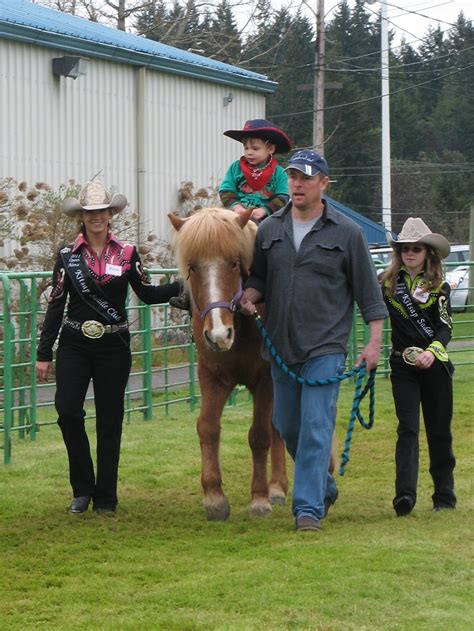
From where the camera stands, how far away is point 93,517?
278 inches

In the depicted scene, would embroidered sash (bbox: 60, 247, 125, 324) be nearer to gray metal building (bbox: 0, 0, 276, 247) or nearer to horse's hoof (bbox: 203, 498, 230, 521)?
horse's hoof (bbox: 203, 498, 230, 521)

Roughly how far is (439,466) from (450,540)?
43.0 inches

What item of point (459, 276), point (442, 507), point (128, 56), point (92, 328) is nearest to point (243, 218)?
point (92, 328)

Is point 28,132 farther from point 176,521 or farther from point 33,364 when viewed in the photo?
point 176,521

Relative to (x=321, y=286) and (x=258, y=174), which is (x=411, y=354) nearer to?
(x=321, y=286)

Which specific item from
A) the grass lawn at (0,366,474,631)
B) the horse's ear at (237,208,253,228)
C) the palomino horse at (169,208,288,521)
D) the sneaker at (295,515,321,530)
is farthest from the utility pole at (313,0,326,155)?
the sneaker at (295,515,321,530)

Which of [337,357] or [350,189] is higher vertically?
[350,189]

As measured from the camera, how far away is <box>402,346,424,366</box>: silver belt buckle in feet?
23.0

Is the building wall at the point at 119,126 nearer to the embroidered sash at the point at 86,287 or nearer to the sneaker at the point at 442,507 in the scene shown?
the embroidered sash at the point at 86,287

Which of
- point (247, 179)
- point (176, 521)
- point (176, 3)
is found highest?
point (176, 3)

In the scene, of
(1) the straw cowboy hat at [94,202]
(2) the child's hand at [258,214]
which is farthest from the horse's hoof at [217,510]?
(1) the straw cowboy hat at [94,202]

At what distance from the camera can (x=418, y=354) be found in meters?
7.02

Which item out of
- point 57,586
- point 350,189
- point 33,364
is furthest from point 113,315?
point 350,189

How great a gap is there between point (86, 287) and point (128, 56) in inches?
590
